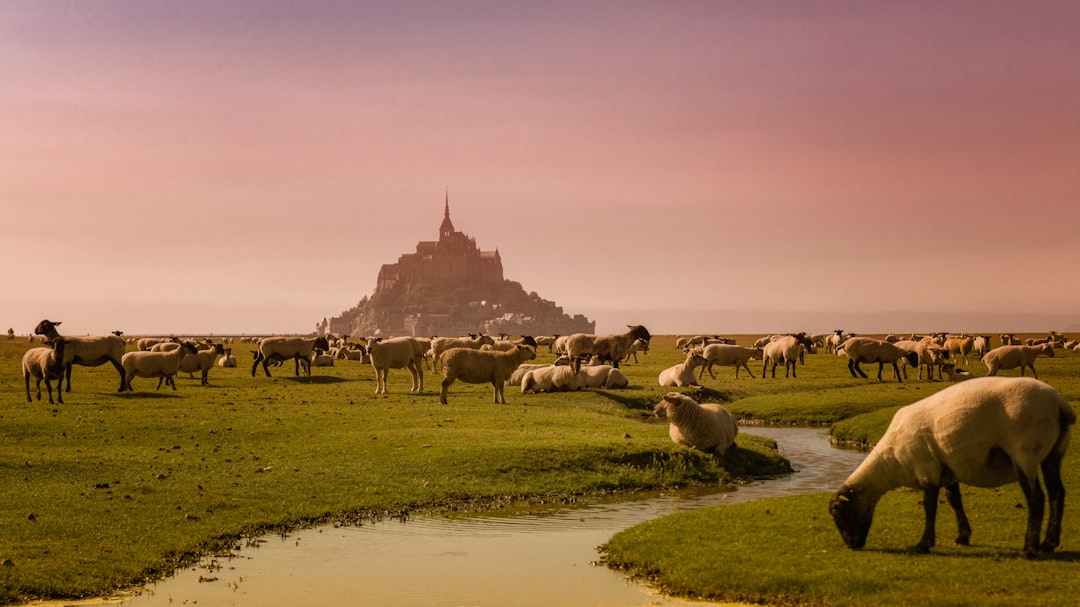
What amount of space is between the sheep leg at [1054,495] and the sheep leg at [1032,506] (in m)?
0.16

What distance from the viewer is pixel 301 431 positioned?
29.1 metres

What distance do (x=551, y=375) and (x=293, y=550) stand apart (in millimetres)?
26934

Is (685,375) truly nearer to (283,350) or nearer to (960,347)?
(283,350)

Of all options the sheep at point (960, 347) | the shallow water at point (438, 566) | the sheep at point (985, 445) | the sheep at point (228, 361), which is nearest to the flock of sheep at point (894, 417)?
the sheep at point (985, 445)

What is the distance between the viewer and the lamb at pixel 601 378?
43.5 metres

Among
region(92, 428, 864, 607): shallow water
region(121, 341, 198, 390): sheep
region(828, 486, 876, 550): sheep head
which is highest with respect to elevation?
region(121, 341, 198, 390): sheep

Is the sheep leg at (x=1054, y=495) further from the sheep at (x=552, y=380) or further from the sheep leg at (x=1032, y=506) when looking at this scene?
the sheep at (x=552, y=380)

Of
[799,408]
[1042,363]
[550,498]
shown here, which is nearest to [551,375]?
[799,408]

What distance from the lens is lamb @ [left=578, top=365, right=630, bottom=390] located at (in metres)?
43.5

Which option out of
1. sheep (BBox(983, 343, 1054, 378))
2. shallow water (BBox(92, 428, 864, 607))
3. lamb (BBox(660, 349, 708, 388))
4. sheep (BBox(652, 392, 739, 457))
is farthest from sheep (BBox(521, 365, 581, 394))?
sheep (BBox(983, 343, 1054, 378))

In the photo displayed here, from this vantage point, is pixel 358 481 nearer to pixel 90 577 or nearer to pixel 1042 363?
pixel 90 577

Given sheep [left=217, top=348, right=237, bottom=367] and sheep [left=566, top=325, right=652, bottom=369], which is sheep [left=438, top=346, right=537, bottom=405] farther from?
sheep [left=217, top=348, right=237, bottom=367]

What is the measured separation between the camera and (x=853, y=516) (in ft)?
46.3

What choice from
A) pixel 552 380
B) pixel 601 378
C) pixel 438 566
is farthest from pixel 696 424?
pixel 601 378
